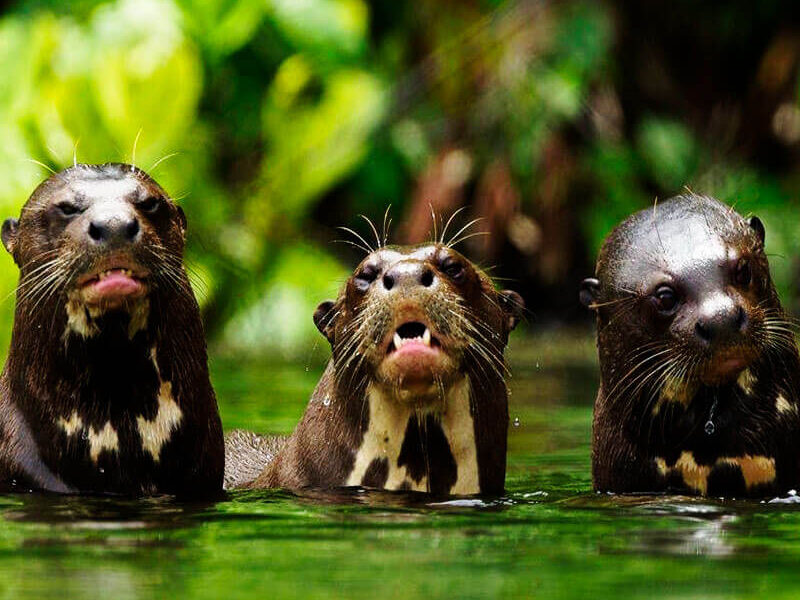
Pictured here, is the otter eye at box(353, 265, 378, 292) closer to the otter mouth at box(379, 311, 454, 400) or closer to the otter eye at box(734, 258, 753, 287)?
the otter mouth at box(379, 311, 454, 400)

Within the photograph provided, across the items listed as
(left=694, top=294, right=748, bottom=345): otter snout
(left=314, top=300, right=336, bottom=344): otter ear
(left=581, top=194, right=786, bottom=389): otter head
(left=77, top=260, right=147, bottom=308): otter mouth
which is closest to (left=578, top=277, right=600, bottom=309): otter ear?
(left=581, top=194, right=786, bottom=389): otter head

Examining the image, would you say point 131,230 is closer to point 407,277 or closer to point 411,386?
point 407,277

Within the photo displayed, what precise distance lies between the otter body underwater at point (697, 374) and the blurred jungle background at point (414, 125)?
222 inches

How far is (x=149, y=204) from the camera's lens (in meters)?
4.72

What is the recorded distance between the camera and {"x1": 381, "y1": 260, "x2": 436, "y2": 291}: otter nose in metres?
4.75

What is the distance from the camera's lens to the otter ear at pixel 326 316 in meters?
5.22

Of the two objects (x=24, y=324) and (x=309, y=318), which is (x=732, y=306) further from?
(x=309, y=318)

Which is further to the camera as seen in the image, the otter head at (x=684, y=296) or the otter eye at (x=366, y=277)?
the otter eye at (x=366, y=277)

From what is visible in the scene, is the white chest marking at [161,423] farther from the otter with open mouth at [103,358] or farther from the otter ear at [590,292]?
the otter ear at [590,292]

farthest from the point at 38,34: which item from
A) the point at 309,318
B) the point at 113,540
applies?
the point at 113,540

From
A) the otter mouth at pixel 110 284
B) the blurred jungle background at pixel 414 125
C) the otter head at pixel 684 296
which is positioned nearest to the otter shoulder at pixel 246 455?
the otter mouth at pixel 110 284

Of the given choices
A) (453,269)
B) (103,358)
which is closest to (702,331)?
(453,269)

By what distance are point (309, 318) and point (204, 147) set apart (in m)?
1.36

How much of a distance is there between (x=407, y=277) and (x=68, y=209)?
85 cm
